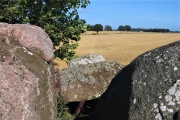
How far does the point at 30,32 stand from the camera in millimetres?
5379

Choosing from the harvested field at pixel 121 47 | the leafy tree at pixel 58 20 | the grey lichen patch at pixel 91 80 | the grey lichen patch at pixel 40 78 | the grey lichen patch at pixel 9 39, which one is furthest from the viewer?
the harvested field at pixel 121 47

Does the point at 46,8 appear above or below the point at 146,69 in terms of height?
above

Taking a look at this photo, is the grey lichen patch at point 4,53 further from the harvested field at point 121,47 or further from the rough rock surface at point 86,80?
the harvested field at point 121,47

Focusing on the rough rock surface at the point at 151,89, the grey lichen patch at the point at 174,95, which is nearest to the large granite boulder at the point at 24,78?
the rough rock surface at the point at 151,89

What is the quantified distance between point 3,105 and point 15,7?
6.46m

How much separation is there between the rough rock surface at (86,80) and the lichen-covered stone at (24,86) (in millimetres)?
3313

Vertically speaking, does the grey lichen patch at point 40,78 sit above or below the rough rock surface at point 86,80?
above

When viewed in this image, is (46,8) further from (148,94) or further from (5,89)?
(5,89)

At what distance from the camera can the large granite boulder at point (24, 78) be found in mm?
3752

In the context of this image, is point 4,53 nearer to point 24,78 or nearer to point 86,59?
point 24,78

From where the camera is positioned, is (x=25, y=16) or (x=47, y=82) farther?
(x=25, y=16)

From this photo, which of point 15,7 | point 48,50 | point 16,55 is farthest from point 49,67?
point 15,7

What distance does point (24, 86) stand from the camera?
3980 millimetres

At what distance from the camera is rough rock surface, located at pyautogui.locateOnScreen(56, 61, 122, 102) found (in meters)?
8.50
